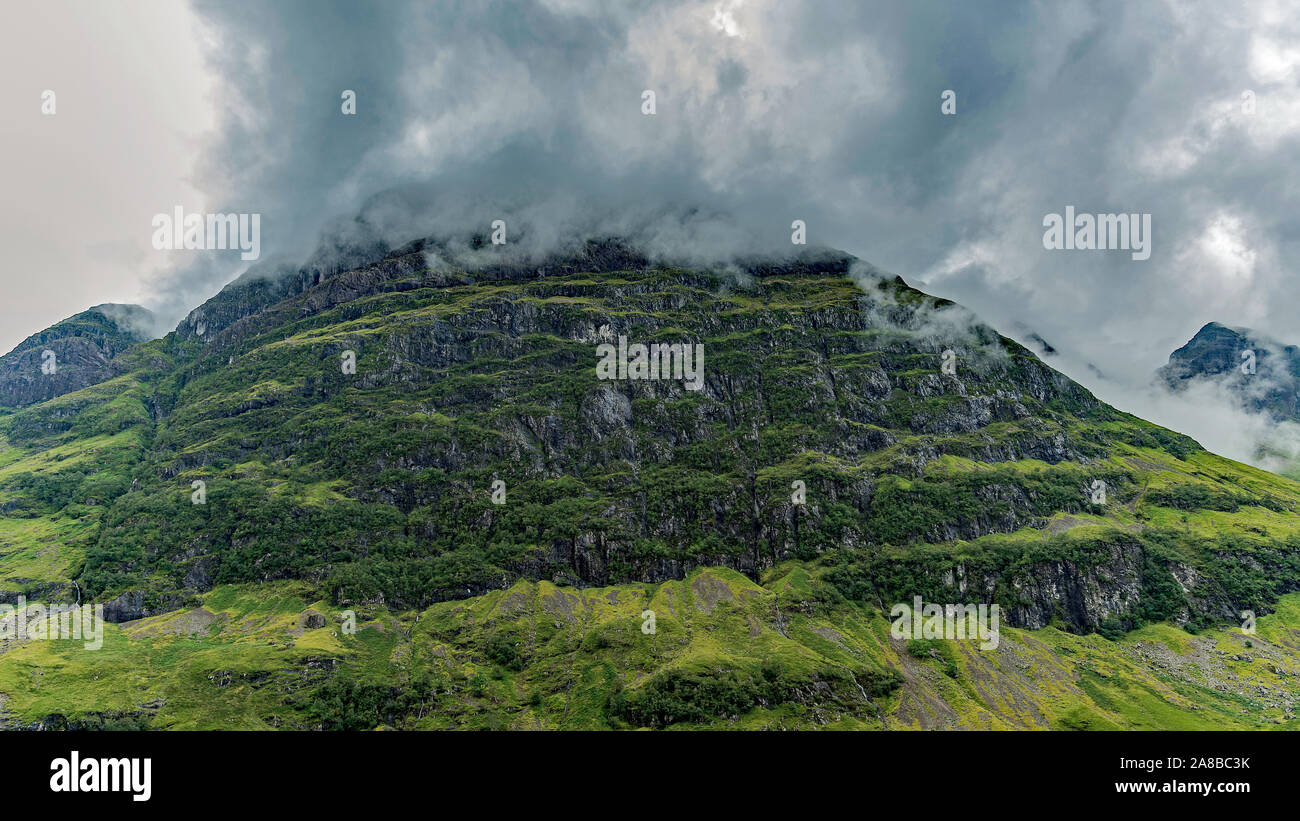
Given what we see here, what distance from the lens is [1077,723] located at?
186375 mm
